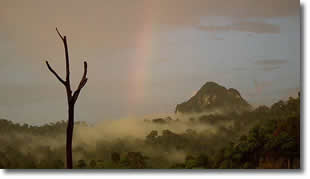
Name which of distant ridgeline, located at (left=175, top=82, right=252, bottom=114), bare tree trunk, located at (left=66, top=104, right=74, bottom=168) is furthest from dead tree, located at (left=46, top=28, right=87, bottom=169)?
distant ridgeline, located at (left=175, top=82, right=252, bottom=114)

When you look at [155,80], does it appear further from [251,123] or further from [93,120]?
[251,123]

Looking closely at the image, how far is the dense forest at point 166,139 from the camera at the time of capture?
2031 millimetres

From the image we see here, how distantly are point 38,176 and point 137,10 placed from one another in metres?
0.95

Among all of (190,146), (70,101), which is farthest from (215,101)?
(70,101)

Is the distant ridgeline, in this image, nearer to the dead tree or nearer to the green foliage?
the green foliage

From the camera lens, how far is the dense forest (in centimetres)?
203

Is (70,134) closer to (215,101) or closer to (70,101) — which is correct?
(70,101)

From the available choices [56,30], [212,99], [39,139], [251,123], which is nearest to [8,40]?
[56,30]

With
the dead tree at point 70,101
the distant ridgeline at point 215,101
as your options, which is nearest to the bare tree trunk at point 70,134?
the dead tree at point 70,101

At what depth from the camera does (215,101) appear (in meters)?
2.06

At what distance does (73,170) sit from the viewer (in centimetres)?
205

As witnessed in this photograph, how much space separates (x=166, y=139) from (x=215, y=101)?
11.9 inches

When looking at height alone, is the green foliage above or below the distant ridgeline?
below

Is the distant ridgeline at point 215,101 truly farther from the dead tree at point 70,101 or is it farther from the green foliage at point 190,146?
the dead tree at point 70,101
